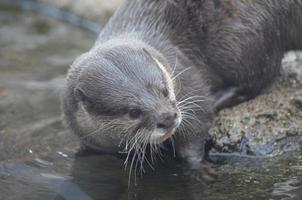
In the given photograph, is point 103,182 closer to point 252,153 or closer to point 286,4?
point 252,153

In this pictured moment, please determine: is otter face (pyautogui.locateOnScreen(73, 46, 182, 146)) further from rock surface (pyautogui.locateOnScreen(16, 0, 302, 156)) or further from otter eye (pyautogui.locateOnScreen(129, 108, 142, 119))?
rock surface (pyautogui.locateOnScreen(16, 0, 302, 156))

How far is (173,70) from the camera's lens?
401 cm

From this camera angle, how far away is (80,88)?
141 inches

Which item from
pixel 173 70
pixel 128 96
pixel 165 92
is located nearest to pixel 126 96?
pixel 128 96

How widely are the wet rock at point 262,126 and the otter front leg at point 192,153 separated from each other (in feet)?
0.39

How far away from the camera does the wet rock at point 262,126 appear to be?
405 centimetres

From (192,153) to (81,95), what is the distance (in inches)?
29.3

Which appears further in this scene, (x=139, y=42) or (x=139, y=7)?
(x=139, y=7)

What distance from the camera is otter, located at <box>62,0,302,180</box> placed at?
3.48 meters

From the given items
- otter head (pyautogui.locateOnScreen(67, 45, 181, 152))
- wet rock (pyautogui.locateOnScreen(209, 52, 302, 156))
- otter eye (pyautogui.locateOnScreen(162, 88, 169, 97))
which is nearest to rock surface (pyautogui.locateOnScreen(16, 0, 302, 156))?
wet rock (pyautogui.locateOnScreen(209, 52, 302, 156))

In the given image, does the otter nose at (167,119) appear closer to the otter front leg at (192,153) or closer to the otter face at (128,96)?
the otter face at (128,96)

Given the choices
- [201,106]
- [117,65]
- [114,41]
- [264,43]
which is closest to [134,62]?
[117,65]

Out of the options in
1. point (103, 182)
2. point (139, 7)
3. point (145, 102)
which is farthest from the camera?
point (139, 7)

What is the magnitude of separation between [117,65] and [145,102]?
260 millimetres
